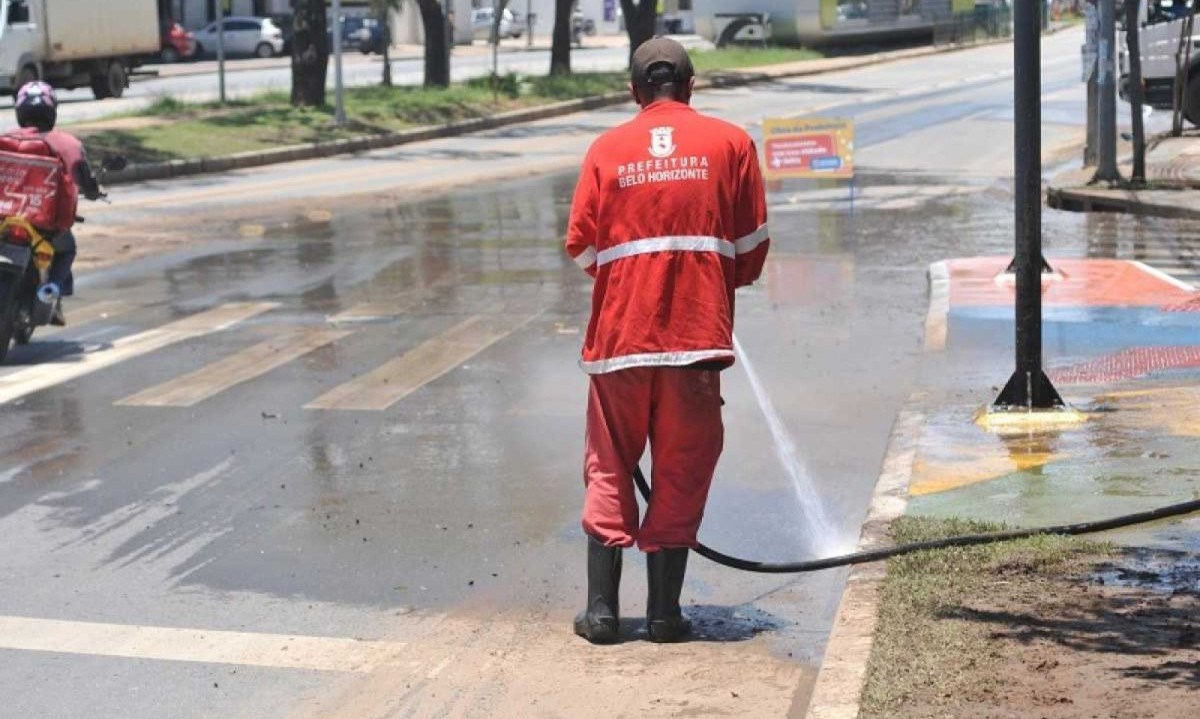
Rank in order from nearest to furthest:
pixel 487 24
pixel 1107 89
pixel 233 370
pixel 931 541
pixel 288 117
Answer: pixel 931 541, pixel 233 370, pixel 1107 89, pixel 288 117, pixel 487 24

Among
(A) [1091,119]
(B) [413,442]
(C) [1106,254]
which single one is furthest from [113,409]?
(A) [1091,119]

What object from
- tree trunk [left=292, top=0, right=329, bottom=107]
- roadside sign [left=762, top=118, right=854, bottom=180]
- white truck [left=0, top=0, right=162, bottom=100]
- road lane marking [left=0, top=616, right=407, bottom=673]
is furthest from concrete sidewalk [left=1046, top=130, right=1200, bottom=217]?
white truck [left=0, top=0, right=162, bottom=100]

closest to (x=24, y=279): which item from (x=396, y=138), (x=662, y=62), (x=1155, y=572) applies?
(x=662, y=62)

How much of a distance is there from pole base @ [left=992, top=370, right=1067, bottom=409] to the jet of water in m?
1.09

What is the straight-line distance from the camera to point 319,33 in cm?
3559

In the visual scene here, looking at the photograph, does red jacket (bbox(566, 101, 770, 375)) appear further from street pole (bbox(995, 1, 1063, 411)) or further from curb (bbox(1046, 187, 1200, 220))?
curb (bbox(1046, 187, 1200, 220))

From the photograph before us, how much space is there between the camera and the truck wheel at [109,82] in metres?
44.8

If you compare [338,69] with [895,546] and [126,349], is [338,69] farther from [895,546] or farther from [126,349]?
[895,546]

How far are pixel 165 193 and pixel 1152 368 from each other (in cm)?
1634

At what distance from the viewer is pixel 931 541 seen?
22.6 feet

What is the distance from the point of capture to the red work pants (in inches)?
249

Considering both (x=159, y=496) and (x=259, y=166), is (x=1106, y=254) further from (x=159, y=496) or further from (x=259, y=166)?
(x=259, y=166)

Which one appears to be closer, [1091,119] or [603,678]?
[603,678]

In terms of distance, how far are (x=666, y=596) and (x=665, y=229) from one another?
1.21 meters
